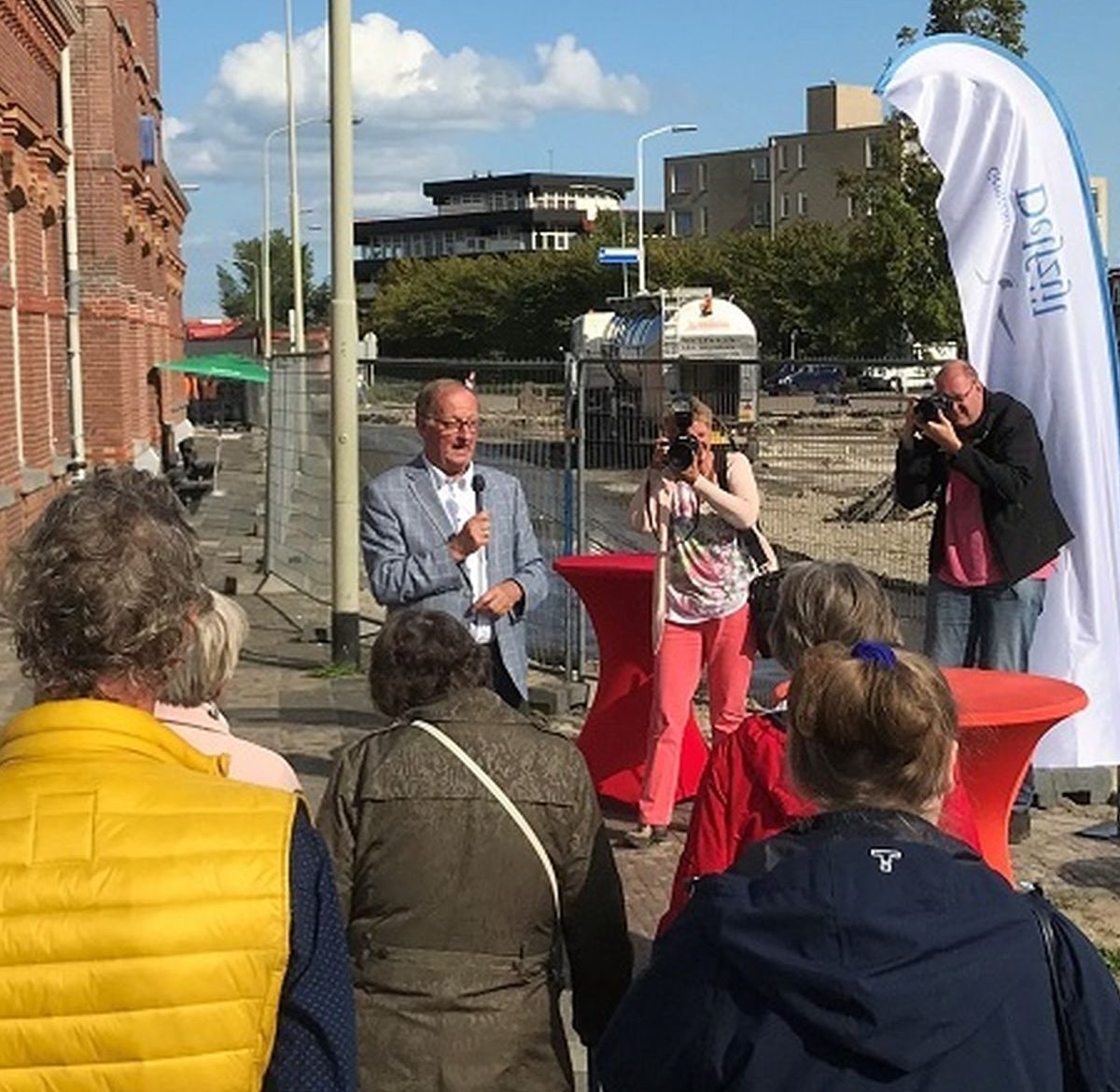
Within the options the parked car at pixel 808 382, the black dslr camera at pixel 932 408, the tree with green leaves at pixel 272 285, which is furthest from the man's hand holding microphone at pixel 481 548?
the tree with green leaves at pixel 272 285

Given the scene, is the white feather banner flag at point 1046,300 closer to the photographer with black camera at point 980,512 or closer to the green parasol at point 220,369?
the photographer with black camera at point 980,512

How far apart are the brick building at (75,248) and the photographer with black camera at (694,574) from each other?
6.90m

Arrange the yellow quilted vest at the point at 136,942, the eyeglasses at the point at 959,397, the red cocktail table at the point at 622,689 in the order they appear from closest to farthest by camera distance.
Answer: the yellow quilted vest at the point at 136,942, the eyeglasses at the point at 959,397, the red cocktail table at the point at 622,689

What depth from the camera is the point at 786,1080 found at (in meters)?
2.30

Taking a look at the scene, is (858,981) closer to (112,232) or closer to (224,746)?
(224,746)

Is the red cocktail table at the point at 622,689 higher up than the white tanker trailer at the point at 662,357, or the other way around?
the white tanker trailer at the point at 662,357

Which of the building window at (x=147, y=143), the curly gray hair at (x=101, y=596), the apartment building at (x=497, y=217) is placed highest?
the apartment building at (x=497, y=217)

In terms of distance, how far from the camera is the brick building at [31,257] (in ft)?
54.4

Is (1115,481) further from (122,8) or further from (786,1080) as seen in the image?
(122,8)

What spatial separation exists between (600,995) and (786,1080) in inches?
52.9

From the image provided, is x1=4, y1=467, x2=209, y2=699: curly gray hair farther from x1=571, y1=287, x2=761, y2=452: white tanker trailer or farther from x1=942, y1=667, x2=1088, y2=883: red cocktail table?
x1=571, y1=287, x2=761, y2=452: white tanker trailer

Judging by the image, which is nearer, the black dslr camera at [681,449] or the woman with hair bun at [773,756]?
the woman with hair bun at [773,756]

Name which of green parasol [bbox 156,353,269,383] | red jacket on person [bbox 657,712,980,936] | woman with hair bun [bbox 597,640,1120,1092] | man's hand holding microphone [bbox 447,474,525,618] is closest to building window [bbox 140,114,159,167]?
green parasol [bbox 156,353,269,383]

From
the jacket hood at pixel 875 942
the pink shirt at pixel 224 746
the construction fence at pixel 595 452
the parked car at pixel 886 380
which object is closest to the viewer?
the jacket hood at pixel 875 942
